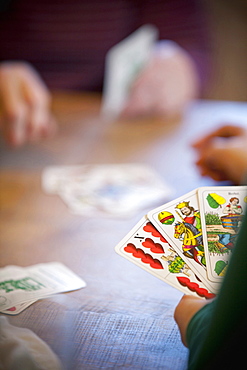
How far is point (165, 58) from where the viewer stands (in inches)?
75.3

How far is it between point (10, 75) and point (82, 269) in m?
1.05

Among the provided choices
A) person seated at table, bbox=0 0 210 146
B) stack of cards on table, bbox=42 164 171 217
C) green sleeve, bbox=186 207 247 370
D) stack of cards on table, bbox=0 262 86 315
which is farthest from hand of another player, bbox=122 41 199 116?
green sleeve, bbox=186 207 247 370

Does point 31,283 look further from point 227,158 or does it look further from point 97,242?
point 227,158

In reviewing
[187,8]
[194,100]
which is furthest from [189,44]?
[194,100]

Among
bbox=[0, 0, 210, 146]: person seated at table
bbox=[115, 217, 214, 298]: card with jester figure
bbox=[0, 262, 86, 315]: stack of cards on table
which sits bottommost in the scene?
bbox=[0, 262, 86, 315]: stack of cards on table

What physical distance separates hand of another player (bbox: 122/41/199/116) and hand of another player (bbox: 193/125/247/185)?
45cm

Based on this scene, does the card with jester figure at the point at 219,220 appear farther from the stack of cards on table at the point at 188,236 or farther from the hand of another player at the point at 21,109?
the hand of another player at the point at 21,109

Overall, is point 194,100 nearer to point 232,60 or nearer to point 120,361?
point 120,361

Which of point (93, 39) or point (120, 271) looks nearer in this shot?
point (120, 271)

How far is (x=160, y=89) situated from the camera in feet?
6.05

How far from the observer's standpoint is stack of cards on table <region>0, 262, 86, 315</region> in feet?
2.06

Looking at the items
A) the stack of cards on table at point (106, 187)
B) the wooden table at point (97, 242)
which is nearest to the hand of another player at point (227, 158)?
the wooden table at point (97, 242)

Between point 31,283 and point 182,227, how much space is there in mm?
261

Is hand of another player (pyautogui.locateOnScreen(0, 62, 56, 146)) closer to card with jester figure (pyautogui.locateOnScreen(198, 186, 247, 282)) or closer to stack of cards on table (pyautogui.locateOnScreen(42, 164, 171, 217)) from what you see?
stack of cards on table (pyautogui.locateOnScreen(42, 164, 171, 217))
